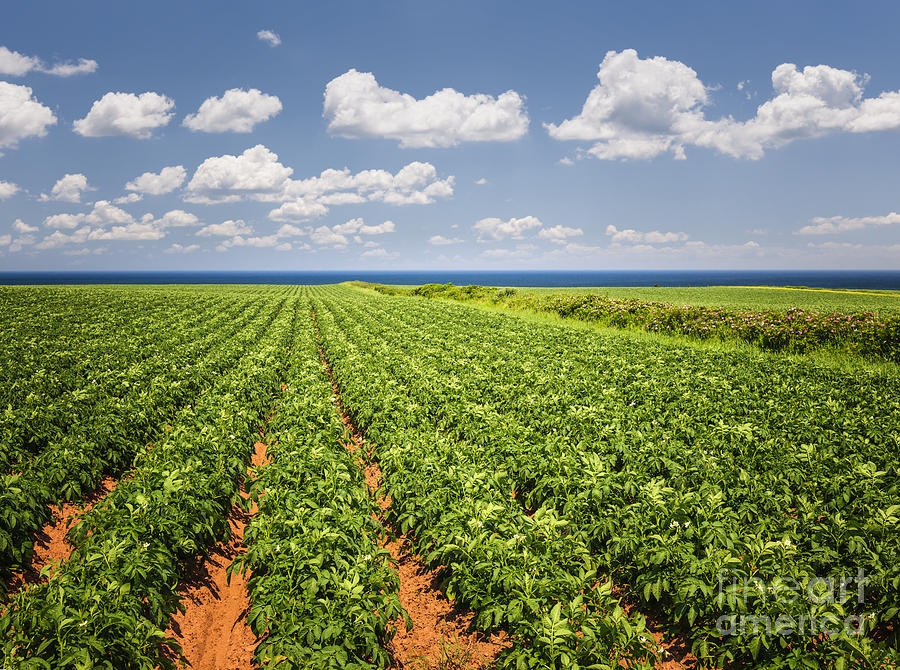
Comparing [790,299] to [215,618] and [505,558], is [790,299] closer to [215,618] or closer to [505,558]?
[505,558]

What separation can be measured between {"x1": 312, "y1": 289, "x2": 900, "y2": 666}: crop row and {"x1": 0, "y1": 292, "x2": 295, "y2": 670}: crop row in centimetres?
290

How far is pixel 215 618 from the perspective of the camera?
5.50 meters

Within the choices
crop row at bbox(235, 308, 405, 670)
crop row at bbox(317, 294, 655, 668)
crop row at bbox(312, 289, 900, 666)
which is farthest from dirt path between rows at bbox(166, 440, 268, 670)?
crop row at bbox(312, 289, 900, 666)

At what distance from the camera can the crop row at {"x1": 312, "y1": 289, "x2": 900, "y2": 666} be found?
4527 millimetres

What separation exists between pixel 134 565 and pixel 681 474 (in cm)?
784

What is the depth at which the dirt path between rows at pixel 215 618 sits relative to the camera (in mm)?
4906

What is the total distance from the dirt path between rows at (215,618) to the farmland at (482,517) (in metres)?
0.15

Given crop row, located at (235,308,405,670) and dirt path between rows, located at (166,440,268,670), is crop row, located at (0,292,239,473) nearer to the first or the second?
dirt path between rows, located at (166,440,268,670)

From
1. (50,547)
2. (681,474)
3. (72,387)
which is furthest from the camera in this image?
(72,387)

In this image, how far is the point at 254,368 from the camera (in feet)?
44.9

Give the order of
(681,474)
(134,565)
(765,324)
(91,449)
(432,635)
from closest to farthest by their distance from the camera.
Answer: (134,565)
(432,635)
(681,474)
(91,449)
(765,324)

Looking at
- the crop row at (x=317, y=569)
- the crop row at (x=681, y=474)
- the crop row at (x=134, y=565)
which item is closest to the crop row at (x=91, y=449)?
the crop row at (x=134, y=565)

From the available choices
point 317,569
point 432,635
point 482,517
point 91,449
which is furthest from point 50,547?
point 482,517

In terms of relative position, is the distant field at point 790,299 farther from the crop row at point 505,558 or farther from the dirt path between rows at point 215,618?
the dirt path between rows at point 215,618
